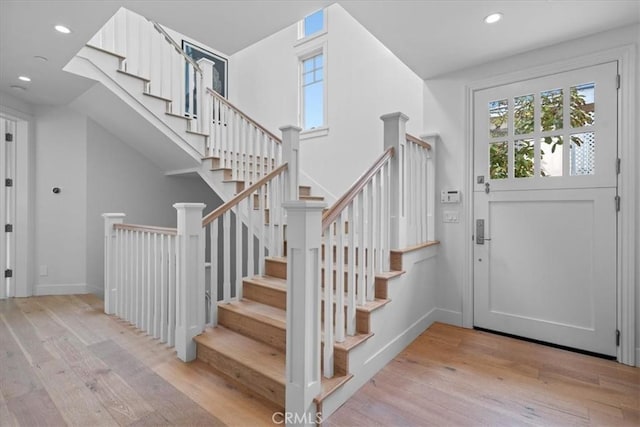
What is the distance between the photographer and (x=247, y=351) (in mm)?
2098

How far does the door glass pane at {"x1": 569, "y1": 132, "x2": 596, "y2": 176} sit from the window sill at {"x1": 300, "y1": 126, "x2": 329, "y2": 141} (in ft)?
8.85

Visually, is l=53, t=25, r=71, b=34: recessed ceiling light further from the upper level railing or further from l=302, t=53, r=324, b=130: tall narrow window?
l=302, t=53, r=324, b=130: tall narrow window

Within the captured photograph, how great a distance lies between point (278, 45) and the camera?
504cm

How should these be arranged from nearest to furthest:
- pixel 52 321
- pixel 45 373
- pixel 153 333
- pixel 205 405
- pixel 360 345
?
1. pixel 205 405
2. pixel 360 345
3. pixel 45 373
4. pixel 153 333
5. pixel 52 321

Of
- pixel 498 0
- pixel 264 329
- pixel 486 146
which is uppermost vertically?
pixel 498 0

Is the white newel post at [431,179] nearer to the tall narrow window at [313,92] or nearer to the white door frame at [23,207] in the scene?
the tall narrow window at [313,92]

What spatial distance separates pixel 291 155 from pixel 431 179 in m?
1.32

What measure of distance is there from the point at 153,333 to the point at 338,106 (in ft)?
10.7

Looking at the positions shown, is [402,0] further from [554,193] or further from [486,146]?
[554,193]

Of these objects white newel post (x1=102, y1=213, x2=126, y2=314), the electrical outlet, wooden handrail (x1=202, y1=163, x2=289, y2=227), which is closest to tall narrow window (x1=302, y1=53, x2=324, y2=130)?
wooden handrail (x1=202, y1=163, x2=289, y2=227)

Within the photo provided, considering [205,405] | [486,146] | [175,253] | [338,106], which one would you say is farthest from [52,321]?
[486,146]

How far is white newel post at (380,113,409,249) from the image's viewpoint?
241 cm

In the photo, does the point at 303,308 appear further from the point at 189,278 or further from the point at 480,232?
the point at 480,232

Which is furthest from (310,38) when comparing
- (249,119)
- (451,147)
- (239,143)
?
(451,147)
